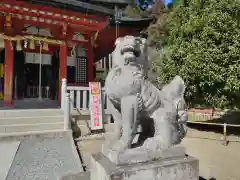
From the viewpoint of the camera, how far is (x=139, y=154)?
2102 mm

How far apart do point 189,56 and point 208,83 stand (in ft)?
3.40

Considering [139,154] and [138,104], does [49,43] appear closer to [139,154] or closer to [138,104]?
[138,104]

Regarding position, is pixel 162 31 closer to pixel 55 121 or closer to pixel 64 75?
pixel 64 75

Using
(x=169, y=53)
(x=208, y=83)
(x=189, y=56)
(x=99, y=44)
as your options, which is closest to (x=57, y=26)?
(x=99, y=44)

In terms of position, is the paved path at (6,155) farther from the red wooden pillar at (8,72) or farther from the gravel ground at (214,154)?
the gravel ground at (214,154)

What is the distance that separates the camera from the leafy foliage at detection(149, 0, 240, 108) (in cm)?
641

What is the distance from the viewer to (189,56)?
22.6 feet

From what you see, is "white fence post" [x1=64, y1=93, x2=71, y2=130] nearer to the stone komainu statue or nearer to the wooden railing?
the wooden railing

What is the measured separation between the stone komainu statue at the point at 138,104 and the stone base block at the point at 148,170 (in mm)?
159

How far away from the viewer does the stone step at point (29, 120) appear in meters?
6.43

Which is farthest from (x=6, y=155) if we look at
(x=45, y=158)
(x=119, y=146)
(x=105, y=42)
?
(x=105, y=42)

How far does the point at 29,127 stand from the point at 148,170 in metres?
5.33

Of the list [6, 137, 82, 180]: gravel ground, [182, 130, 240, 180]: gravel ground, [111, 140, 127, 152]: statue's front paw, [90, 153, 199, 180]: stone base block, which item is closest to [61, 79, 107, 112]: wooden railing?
[6, 137, 82, 180]: gravel ground

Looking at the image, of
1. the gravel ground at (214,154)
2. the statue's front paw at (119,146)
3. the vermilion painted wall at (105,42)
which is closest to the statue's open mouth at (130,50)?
the statue's front paw at (119,146)
